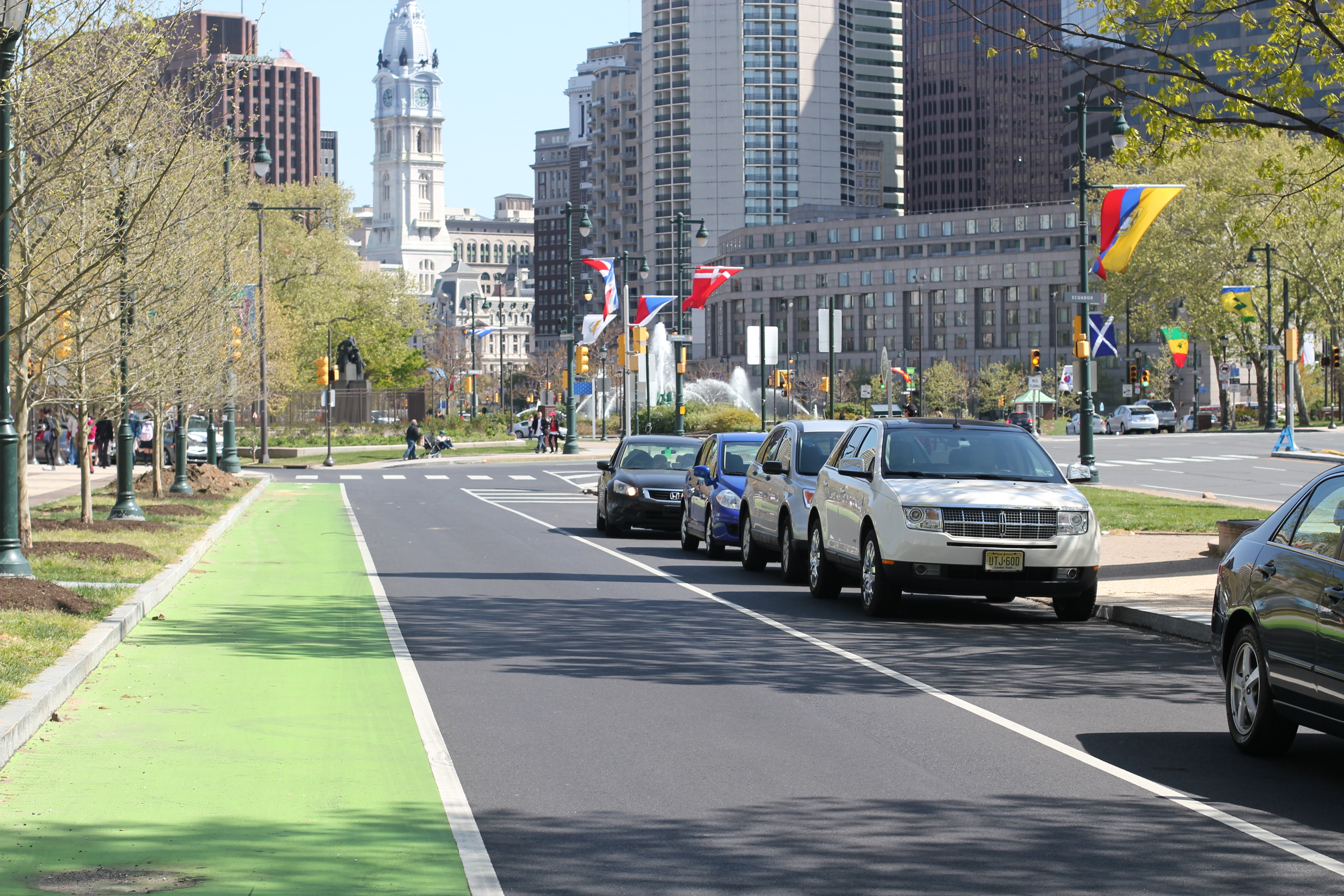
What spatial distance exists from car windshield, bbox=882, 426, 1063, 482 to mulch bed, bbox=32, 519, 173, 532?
11371mm

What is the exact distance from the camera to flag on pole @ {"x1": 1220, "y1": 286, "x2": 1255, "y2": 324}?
62594mm

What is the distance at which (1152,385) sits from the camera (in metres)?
114

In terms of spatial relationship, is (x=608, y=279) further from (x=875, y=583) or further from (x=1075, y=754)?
(x=1075, y=754)

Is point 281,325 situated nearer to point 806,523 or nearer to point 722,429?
point 722,429

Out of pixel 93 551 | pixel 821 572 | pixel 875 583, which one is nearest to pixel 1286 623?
pixel 875 583

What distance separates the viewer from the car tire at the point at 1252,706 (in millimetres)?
8023

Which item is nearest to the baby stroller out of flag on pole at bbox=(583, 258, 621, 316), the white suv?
flag on pole at bbox=(583, 258, 621, 316)

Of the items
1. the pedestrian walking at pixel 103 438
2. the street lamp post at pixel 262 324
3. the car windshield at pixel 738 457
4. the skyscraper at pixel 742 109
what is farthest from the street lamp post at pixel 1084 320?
the skyscraper at pixel 742 109

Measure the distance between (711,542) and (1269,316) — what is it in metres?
61.0

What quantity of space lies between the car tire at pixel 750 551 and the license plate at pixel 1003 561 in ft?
18.0

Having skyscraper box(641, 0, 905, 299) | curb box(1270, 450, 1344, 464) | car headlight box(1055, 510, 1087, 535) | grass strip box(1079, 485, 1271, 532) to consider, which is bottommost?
grass strip box(1079, 485, 1271, 532)

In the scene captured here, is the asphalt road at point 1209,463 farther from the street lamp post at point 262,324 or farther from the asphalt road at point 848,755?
the street lamp post at point 262,324

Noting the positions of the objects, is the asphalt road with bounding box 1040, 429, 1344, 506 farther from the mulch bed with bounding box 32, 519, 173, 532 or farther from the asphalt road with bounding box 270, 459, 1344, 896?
the mulch bed with bounding box 32, 519, 173, 532

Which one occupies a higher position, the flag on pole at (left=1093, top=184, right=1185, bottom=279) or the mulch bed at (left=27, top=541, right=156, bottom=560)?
the flag on pole at (left=1093, top=184, right=1185, bottom=279)
